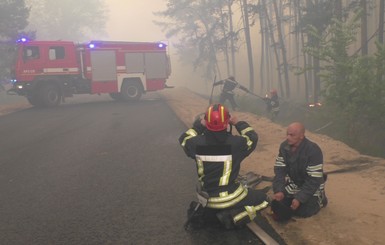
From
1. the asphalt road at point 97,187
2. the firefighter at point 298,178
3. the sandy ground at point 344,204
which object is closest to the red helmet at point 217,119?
the firefighter at point 298,178

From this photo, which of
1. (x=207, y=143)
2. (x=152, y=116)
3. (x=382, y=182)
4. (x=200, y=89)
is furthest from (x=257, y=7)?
(x=200, y=89)

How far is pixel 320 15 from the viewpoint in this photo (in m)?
16.9

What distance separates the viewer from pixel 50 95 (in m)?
18.1

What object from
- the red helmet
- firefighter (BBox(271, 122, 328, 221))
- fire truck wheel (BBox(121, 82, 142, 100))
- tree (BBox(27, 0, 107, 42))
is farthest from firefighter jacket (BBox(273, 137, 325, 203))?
tree (BBox(27, 0, 107, 42))

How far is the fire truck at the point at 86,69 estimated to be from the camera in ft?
56.9

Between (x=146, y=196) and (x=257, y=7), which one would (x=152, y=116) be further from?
(x=257, y=7)

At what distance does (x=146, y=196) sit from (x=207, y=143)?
1.93 m

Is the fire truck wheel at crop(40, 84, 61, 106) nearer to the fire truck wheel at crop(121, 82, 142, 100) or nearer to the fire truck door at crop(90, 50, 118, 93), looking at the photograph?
the fire truck door at crop(90, 50, 118, 93)

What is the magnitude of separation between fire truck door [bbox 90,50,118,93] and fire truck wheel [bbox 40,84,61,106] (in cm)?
187

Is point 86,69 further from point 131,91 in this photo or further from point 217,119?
point 217,119

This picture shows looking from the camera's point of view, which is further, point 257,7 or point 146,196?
point 257,7

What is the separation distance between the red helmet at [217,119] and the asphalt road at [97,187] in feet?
3.84

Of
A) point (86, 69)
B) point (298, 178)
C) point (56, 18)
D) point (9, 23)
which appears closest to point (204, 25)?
point (9, 23)

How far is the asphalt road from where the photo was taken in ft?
13.8
